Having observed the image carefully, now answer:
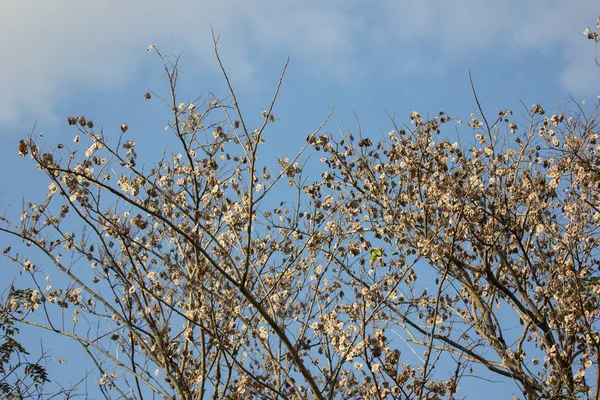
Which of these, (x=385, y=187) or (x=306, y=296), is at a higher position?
(x=385, y=187)

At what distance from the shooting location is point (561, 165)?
863 centimetres

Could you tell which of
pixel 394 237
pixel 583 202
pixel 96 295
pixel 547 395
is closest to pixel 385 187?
pixel 394 237

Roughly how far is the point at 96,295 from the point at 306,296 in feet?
7.56

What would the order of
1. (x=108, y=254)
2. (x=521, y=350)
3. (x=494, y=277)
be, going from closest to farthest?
(x=108, y=254)
(x=521, y=350)
(x=494, y=277)

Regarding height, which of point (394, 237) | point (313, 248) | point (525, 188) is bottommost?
point (313, 248)

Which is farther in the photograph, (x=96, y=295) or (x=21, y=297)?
(x=21, y=297)

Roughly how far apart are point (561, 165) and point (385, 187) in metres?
2.29

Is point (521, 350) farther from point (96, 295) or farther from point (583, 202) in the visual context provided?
point (96, 295)

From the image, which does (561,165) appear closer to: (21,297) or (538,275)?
(538,275)

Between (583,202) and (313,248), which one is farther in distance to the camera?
(583,202)

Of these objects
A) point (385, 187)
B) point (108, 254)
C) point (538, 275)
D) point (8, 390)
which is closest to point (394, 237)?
point (385, 187)

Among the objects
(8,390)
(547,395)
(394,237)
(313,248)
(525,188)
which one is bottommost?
(547,395)

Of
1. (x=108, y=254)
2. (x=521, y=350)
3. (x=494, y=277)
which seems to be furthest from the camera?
(x=494, y=277)

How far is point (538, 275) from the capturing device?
28.6 feet
